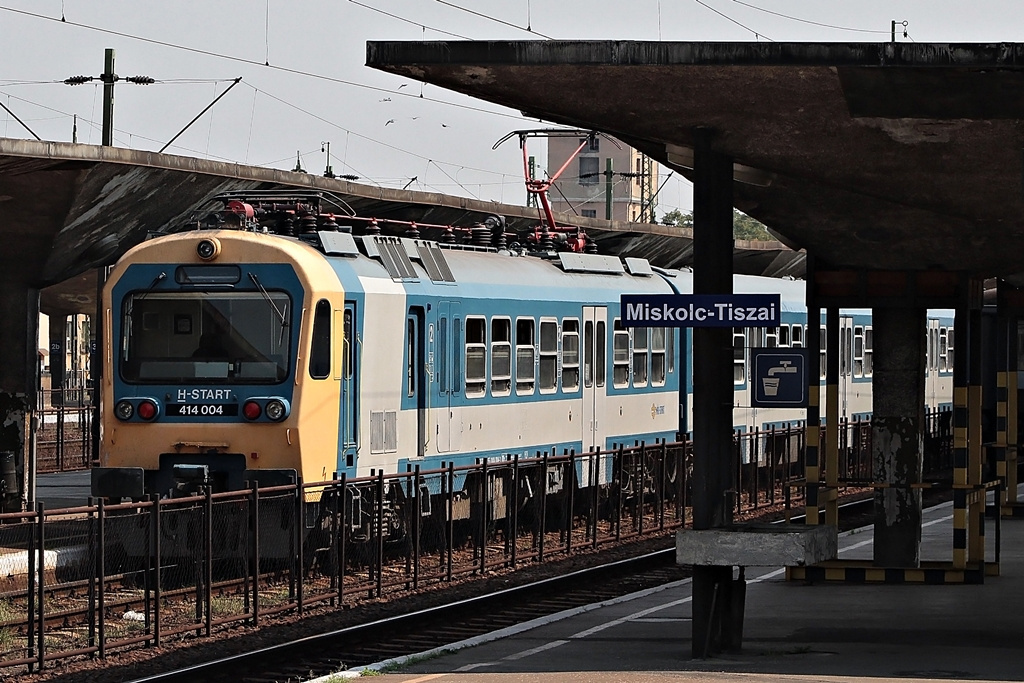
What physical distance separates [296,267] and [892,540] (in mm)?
6056

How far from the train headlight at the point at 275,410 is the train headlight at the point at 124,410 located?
57.2 inches

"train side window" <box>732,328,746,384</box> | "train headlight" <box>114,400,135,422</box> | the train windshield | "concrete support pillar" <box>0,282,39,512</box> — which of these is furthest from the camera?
"train side window" <box>732,328,746,384</box>

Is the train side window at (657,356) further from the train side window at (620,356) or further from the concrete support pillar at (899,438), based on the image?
the concrete support pillar at (899,438)

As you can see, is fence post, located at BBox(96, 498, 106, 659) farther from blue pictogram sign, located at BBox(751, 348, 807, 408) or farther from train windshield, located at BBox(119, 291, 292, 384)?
blue pictogram sign, located at BBox(751, 348, 807, 408)

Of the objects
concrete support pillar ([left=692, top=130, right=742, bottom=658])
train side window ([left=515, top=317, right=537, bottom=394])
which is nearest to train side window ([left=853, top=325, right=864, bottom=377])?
train side window ([left=515, top=317, right=537, bottom=394])

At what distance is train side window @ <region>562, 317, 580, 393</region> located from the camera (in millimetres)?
21484

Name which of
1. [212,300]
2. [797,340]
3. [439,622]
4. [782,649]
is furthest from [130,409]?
[797,340]

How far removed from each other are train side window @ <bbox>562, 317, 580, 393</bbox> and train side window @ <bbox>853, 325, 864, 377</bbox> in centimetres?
1005

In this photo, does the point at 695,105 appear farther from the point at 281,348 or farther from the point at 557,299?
the point at 557,299

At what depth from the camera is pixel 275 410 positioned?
16.4 m

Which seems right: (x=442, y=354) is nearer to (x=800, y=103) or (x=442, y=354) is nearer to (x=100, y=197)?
(x=100, y=197)

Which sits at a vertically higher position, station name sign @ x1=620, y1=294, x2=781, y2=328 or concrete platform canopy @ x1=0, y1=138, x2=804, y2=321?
concrete platform canopy @ x1=0, y1=138, x2=804, y2=321

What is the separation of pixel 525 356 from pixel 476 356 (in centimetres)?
127

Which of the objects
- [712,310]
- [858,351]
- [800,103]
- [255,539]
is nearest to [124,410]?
[255,539]
